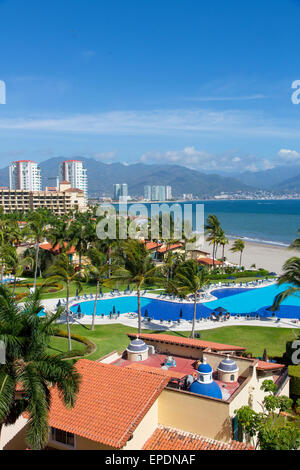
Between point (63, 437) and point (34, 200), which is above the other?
point (34, 200)

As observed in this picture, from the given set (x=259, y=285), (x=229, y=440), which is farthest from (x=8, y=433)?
(x=259, y=285)

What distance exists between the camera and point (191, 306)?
124 ft

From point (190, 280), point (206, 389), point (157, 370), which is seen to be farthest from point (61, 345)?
point (206, 389)

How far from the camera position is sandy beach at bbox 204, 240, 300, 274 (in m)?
62.8

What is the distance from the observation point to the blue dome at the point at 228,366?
1491 centimetres

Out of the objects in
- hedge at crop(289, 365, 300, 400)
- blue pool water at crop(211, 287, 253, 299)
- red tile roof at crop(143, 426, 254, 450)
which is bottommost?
blue pool water at crop(211, 287, 253, 299)

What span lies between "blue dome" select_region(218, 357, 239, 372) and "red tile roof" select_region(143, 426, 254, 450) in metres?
3.35

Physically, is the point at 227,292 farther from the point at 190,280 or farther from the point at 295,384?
the point at 295,384

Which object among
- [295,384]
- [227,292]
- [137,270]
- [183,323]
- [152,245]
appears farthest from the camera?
[152,245]

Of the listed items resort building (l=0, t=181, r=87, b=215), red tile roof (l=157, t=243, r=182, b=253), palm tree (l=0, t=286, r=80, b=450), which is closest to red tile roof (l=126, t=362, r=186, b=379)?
palm tree (l=0, t=286, r=80, b=450)

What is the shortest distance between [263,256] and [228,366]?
60.5 meters

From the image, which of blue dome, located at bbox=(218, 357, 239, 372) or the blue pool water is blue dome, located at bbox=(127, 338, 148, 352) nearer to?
blue dome, located at bbox=(218, 357, 239, 372)

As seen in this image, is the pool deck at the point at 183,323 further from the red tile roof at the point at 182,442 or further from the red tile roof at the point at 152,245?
the red tile roof at the point at 152,245

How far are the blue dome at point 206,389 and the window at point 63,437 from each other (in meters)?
4.09
